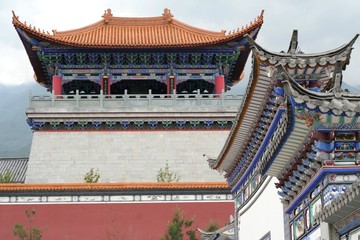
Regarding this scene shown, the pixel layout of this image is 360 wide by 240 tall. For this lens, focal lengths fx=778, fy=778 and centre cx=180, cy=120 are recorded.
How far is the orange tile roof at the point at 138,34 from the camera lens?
36312 mm

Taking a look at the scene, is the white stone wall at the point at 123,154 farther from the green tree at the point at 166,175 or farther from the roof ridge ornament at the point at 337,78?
the roof ridge ornament at the point at 337,78

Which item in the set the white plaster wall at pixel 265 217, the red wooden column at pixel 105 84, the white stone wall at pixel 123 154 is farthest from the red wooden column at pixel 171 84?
the white plaster wall at pixel 265 217

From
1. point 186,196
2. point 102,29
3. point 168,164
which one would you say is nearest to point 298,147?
point 186,196

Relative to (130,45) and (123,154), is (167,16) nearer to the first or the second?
(130,45)

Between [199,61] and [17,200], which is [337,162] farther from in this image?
[199,61]

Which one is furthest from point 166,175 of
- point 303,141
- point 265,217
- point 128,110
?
point 303,141

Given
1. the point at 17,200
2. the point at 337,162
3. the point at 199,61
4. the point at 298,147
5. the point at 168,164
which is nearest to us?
the point at 337,162

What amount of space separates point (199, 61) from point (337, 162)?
27137 millimetres

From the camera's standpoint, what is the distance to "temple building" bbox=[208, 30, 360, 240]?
10766 millimetres

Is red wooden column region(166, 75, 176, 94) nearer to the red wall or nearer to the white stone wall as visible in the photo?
the white stone wall

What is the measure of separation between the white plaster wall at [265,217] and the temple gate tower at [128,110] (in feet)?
51.0

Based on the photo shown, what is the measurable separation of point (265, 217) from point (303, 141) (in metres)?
4.99

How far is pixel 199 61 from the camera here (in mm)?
38312

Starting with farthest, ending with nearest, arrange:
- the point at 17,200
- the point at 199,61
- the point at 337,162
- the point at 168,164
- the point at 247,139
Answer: the point at 199,61 < the point at 168,164 < the point at 17,200 < the point at 247,139 < the point at 337,162
